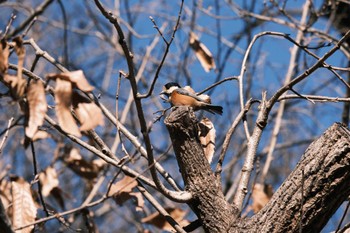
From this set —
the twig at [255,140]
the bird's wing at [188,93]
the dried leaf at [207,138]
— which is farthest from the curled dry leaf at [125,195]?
the bird's wing at [188,93]

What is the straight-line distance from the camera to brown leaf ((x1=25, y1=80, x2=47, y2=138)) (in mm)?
1481

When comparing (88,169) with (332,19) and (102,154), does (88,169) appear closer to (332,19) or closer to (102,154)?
(102,154)

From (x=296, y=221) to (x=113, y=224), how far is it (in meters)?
6.92

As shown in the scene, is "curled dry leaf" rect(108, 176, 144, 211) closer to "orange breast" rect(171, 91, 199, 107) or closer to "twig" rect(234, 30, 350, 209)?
"twig" rect(234, 30, 350, 209)

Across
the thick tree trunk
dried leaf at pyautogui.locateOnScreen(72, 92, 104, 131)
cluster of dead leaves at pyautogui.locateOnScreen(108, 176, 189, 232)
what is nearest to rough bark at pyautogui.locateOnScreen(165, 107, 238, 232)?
the thick tree trunk

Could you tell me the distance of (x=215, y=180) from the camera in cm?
201

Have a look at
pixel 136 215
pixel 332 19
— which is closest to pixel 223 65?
pixel 332 19

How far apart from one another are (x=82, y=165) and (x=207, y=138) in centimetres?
117

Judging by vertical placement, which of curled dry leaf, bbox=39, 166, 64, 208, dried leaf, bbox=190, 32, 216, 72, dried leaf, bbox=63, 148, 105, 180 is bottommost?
curled dry leaf, bbox=39, 166, 64, 208

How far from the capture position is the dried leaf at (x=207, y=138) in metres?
2.17

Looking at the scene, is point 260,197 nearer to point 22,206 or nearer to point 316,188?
point 316,188

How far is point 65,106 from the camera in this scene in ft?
4.90

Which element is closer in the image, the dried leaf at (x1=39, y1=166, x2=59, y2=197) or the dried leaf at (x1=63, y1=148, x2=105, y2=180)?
the dried leaf at (x1=39, y1=166, x2=59, y2=197)

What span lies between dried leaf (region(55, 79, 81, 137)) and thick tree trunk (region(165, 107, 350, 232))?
0.54 metres
